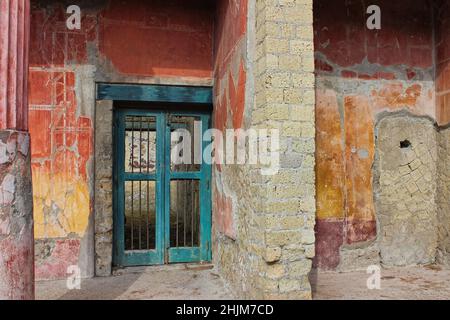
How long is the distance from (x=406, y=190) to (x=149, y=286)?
2.61 metres

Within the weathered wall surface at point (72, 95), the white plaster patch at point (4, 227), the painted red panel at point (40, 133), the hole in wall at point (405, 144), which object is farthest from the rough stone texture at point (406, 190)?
the white plaster patch at point (4, 227)

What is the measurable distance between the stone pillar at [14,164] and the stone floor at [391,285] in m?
2.08

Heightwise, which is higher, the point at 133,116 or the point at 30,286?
the point at 133,116

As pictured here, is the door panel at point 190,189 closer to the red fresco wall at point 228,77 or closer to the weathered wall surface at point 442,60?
the red fresco wall at point 228,77

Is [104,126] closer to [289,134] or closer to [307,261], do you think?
[289,134]

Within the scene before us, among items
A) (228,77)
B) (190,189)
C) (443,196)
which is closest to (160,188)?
(190,189)

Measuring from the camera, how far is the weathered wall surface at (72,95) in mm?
3764

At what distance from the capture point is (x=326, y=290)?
3.40 metres

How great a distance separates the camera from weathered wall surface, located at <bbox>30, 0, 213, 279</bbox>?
376 centimetres

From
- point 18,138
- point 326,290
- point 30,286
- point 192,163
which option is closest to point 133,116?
point 192,163

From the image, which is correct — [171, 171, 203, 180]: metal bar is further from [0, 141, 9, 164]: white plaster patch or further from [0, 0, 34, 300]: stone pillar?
[0, 141, 9, 164]: white plaster patch

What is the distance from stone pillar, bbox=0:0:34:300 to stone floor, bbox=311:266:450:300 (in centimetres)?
208
